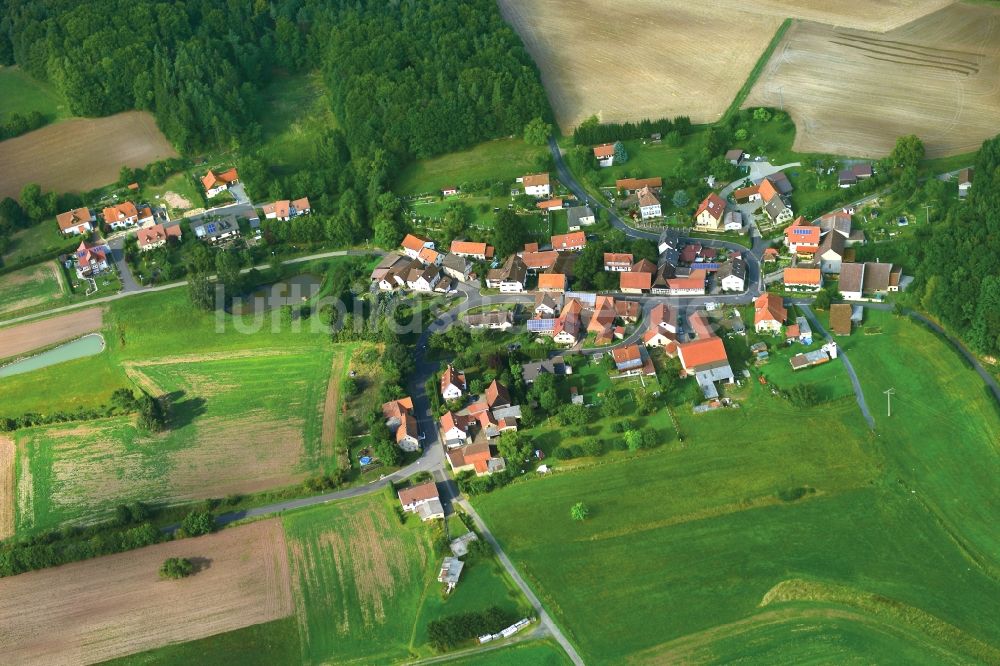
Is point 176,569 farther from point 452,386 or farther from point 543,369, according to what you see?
point 543,369

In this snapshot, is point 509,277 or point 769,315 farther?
point 509,277

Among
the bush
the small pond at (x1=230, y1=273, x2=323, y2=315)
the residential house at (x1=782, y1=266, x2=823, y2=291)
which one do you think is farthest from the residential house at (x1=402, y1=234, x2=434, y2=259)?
the bush

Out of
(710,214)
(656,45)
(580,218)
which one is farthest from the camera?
(656,45)

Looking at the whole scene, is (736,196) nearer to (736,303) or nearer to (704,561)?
(736,303)

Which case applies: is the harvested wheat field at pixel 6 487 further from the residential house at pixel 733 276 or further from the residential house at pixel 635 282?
the residential house at pixel 733 276

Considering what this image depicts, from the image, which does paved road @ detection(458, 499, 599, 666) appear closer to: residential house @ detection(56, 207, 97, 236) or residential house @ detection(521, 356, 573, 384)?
residential house @ detection(521, 356, 573, 384)

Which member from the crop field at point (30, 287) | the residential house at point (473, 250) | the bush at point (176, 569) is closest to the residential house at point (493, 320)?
the residential house at point (473, 250)

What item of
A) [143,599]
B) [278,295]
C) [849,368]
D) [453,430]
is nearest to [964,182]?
[849,368]

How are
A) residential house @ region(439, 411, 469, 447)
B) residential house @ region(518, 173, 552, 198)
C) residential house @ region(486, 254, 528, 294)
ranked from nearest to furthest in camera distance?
residential house @ region(439, 411, 469, 447)
residential house @ region(486, 254, 528, 294)
residential house @ region(518, 173, 552, 198)
